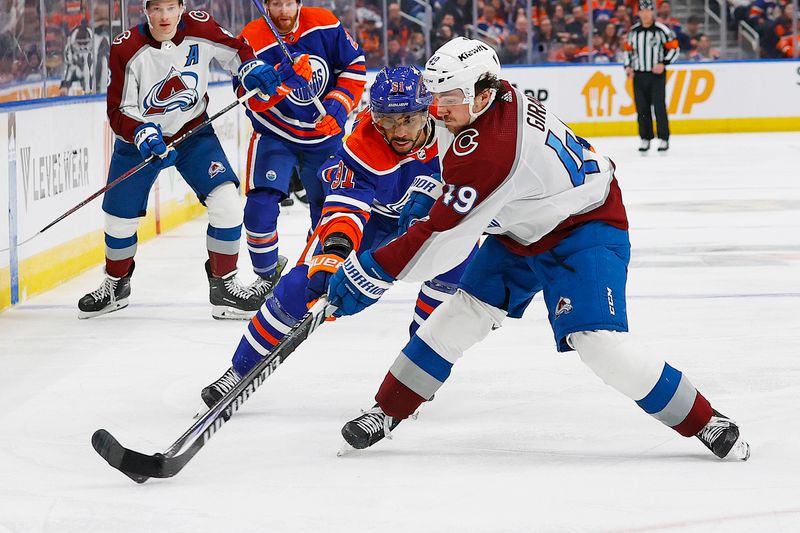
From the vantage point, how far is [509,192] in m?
2.39

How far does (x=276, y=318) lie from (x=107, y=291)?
170cm

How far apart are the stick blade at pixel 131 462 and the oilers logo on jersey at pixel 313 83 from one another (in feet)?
7.24

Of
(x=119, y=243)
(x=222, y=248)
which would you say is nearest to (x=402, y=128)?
(x=222, y=248)

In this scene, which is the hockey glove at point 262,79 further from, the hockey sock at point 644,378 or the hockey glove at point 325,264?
the hockey sock at point 644,378

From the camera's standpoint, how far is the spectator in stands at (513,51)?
1228 centimetres

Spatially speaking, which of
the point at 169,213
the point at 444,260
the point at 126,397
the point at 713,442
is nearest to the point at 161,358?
the point at 126,397

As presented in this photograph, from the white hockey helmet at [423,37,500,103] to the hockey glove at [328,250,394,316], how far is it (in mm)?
359

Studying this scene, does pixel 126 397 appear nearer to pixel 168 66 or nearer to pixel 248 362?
pixel 248 362

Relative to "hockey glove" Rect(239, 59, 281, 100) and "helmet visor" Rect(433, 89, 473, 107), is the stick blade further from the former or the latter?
"hockey glove" Rect(239, 59, 281, 100)

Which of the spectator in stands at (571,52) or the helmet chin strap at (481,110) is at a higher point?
the helmet chin strap at (481,110)

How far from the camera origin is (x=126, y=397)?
3.21 metres

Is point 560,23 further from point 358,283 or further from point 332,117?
point 358,283

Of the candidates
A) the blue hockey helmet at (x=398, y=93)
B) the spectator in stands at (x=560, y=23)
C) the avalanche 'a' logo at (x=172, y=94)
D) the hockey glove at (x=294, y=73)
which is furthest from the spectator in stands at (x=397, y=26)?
the blue hockey helmet at (x=398, y=93)

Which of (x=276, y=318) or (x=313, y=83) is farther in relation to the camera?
(x=313, y=83)
